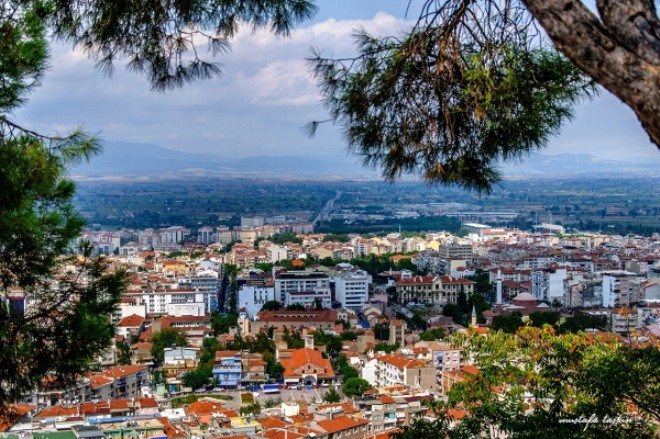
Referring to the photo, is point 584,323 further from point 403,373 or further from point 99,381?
point 99,381

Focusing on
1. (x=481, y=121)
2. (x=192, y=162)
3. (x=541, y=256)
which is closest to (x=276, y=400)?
(x=481, y=121)

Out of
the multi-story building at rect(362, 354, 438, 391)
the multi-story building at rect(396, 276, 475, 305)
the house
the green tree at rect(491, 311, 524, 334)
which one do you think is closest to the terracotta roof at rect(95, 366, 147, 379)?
the house

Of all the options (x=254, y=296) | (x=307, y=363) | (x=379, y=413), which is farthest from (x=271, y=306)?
(x=379, y=413)

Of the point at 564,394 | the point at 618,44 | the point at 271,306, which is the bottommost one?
the point at 271,306

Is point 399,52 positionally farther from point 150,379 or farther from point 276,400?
point 150,379

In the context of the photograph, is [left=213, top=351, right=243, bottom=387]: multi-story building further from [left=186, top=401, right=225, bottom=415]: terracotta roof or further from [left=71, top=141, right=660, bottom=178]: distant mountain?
[left=71, top=141, right=660, bottom=178]: distant mountain

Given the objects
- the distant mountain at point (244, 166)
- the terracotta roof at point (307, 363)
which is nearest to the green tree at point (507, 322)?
the terracotta roof at point (307, 363)
